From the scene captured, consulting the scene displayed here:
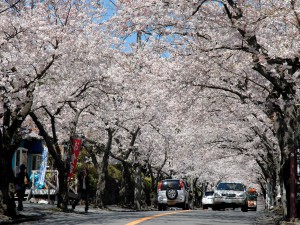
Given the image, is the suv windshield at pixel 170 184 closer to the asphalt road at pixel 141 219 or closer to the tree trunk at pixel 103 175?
the tree trunk at pixel 103 175

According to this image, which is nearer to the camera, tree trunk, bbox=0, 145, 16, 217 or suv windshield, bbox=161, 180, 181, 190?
tree trunk, bbox=0, 145, 16, 217

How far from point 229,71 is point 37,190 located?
49.9 feet

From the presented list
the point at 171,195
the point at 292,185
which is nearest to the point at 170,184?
the point at 171,195

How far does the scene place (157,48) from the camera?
18828mm

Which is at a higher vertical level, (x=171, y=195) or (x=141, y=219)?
(x=171, y=195)

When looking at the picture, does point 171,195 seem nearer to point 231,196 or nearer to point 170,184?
point 170,184

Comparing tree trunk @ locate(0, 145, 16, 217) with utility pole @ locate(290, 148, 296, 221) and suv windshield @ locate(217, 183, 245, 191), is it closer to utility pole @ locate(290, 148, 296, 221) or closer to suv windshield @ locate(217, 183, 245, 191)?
utility pole @ locate(290, 148, 296, 221)

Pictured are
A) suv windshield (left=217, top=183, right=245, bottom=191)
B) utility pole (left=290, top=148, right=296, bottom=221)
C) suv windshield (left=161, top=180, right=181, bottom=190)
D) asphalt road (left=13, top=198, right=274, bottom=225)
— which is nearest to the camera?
asphalt road (left=13, top=198, right=274, bottom=225)

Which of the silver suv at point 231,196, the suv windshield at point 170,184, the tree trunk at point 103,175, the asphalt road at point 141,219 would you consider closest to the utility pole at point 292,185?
the asphalt road at point 141,219

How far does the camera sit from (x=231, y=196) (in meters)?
35.0

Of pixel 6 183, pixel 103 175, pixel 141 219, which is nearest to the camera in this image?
pixel 141 219

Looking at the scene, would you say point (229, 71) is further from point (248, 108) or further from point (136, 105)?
point (136, 105)

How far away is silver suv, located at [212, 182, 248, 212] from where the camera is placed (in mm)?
34844

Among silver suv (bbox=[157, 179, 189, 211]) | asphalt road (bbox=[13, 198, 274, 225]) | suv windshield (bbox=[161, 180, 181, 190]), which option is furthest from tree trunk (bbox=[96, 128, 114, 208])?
asphalt road (bbox=[13, 198, 274, 225])
